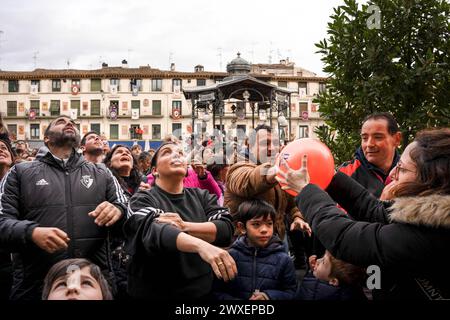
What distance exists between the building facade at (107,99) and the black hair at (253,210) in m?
46.9

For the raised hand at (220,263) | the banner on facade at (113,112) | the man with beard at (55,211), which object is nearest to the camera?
the raised hand at (220,263)

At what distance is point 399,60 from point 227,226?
303cm

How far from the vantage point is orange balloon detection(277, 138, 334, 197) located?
2371 millimetres

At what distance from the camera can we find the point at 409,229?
175 cm

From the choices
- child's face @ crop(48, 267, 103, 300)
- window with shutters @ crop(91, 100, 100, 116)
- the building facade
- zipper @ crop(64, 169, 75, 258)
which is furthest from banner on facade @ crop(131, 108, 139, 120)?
child's face @ crop(48, 267, 103, 300)

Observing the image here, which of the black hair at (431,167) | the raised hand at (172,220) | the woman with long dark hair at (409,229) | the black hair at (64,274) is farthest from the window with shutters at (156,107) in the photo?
the black hair at (431,167)

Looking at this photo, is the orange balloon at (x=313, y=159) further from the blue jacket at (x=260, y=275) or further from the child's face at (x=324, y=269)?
the blue jacket at (x=260, y=275)

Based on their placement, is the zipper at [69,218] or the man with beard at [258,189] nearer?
A: the man with beard at [258,189]

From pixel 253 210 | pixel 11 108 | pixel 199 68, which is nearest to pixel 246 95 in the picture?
pixel 253 210

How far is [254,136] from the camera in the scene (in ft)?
14.3

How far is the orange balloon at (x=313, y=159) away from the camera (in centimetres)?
237

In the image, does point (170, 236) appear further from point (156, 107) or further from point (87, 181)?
point (156, 107)

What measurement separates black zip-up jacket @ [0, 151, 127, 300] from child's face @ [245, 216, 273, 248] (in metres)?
0.95
